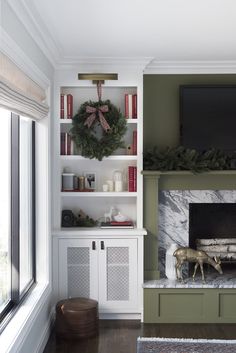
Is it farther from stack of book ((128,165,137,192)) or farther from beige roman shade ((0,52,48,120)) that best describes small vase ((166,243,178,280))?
beige roman shade ((0,52,48,120))

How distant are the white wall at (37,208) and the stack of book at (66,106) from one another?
0.22 meters

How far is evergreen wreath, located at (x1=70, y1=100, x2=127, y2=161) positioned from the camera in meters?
4.61

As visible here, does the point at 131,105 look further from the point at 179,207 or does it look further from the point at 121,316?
the point at 121,316

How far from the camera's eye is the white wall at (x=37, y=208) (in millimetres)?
2846

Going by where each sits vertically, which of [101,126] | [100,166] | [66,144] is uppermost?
[101,126]

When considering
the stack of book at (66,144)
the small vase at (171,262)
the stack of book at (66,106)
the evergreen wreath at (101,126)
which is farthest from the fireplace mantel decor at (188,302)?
the stack of book at (66,106)

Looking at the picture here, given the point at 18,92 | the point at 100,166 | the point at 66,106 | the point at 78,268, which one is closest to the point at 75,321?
the point at 78,268

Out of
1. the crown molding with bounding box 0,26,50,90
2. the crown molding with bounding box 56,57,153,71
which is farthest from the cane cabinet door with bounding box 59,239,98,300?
the crown molding with bounding box 56,57,153,71

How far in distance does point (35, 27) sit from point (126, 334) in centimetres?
261

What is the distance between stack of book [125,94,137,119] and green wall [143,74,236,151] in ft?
0.68

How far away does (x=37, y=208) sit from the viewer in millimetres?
4285

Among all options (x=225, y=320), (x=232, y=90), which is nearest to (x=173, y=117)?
(x=232, y=90)

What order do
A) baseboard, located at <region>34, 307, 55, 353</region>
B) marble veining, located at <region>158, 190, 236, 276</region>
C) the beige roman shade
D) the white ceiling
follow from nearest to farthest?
the beige roman shade, the white ceiling, baseboard, located at <region>34, 307, 55, 353</region>, marble veining, located at <region>158, 190, 236, 276</region>

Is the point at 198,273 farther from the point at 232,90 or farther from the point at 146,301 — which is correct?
the point at 232,90
